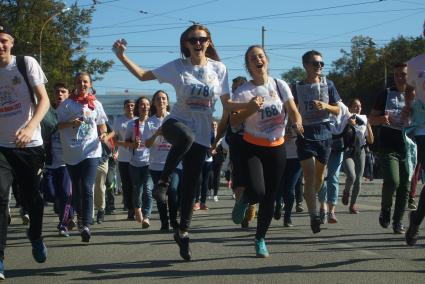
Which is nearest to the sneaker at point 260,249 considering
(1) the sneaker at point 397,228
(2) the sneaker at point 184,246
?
(2) the sneaker at point 184,246

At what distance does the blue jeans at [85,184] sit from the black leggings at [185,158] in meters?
1.84

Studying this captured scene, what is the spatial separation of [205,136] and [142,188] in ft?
14.4

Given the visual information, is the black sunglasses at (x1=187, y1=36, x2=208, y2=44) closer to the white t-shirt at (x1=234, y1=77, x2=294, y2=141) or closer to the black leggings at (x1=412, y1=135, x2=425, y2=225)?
the white t-shirt at (x1=234, y1=77, x2=294, y2=141)

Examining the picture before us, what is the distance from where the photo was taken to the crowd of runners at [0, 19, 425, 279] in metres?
6.38

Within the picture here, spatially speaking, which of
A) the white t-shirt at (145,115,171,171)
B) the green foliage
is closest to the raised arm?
the white t-shirt at (145,115,171,171)

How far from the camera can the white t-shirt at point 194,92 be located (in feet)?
22.8

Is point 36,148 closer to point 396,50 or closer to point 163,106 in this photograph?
point 163,106

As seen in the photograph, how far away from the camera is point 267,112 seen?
7.31m

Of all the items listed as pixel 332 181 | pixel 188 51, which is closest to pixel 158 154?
pixel 332 181

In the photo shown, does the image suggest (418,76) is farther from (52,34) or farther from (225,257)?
(52,34)

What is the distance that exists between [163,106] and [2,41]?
4937mm

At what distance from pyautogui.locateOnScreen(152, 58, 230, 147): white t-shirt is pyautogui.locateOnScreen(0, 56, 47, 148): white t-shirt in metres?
1.22

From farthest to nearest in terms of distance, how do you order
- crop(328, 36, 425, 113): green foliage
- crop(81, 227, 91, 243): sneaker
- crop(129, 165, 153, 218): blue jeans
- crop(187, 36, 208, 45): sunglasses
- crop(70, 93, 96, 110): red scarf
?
crop(328, 36, 425, 113): green foliage < crop(129, 165, 153, 218): blue jeans < crop(70, 93, 96, 110): red scarf < crop(81, 227, 91, 243): sneaker < crop(187, 36, 208, 45): sunglasses

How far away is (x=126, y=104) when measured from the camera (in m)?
13.1
